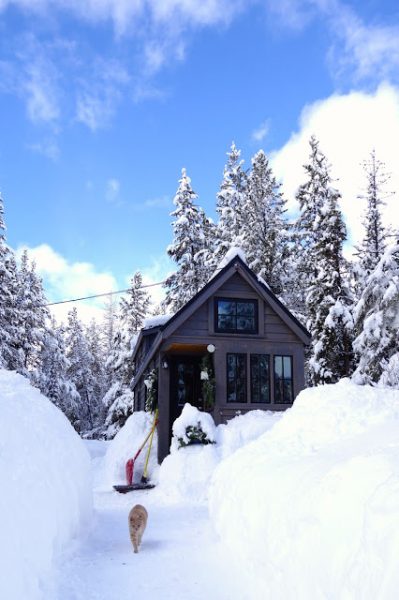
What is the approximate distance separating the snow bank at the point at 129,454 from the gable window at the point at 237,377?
10.6ft

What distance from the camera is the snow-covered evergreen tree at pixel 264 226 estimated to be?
→ 976 inches

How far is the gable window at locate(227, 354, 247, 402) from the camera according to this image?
1680 cm

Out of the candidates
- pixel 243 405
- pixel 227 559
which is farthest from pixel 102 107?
pixel 227 559

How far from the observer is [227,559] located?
20.7 feet

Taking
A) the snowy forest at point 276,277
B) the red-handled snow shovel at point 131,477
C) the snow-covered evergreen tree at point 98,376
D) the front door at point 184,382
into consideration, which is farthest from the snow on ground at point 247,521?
the snow-covered evergreen tree at point 98,376

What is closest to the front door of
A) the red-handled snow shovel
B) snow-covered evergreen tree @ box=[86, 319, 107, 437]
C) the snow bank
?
the red-handled snow shovel

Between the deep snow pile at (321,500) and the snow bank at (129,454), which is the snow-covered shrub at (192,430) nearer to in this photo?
the snow bank at (129,454)

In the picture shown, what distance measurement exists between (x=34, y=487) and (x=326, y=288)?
18367 millimetres

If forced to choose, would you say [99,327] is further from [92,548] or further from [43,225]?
[92,548]

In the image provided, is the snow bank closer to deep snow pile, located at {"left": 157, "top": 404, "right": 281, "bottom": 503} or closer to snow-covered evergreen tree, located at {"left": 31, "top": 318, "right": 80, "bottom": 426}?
deep snow pile, located at {"left": 157, "top": 404, "right": 281, "bottom": 503}

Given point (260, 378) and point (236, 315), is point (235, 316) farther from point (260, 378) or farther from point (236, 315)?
point (260, 378)

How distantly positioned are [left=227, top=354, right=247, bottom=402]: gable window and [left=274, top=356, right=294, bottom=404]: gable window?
3.69 feet

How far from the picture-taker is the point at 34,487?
5570 mm

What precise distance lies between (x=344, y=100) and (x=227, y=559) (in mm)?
10926
